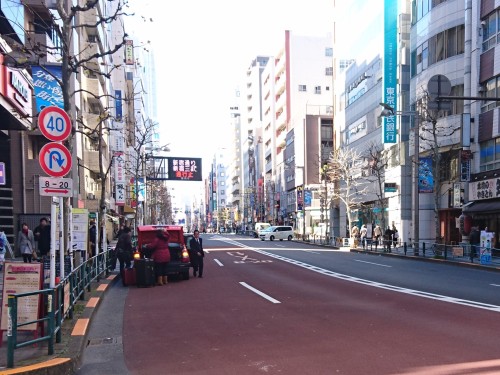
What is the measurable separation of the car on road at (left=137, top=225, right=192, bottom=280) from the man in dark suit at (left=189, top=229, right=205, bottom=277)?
1.04 feet

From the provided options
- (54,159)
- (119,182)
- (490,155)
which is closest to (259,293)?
(54,159)

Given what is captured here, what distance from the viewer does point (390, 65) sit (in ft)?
117

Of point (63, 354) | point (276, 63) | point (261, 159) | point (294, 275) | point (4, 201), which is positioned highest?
point (276, 63)

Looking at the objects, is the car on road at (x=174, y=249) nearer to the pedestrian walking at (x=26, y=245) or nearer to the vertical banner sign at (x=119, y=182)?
the pedestrian walking at (x=26, y=245)

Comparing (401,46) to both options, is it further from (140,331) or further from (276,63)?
(276,63)

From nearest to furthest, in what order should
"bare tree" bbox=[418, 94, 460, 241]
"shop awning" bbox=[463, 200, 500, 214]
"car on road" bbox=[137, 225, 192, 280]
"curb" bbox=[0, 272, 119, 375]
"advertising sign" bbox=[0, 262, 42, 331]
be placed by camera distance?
"curb" bbox=[0, 272, 119, 375] < "advertising sign" bbox=[0, 262, 42, 331] < "car on road" bbox=[137, 225, 192, 280] < "shop awning" bbox=[463, 200, 500, 214] < "bare tree" bbox=[418, 94, 460, 241]

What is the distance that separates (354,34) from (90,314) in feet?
148

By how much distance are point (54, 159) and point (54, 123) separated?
1.94ft

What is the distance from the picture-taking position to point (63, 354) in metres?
5.46

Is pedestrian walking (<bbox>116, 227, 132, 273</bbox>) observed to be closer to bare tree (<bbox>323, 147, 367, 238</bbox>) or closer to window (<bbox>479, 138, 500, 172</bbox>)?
window (<bbox>479, 138, 500, 172</bbox>)

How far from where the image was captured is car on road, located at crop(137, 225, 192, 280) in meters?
13.6

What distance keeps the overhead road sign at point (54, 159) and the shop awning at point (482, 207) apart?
23521 mm

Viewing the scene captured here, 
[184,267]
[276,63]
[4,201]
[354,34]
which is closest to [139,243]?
[184,267]

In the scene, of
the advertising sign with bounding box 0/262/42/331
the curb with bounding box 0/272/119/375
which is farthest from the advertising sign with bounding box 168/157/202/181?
the advertising sign with bounding box 0/262/42/331
